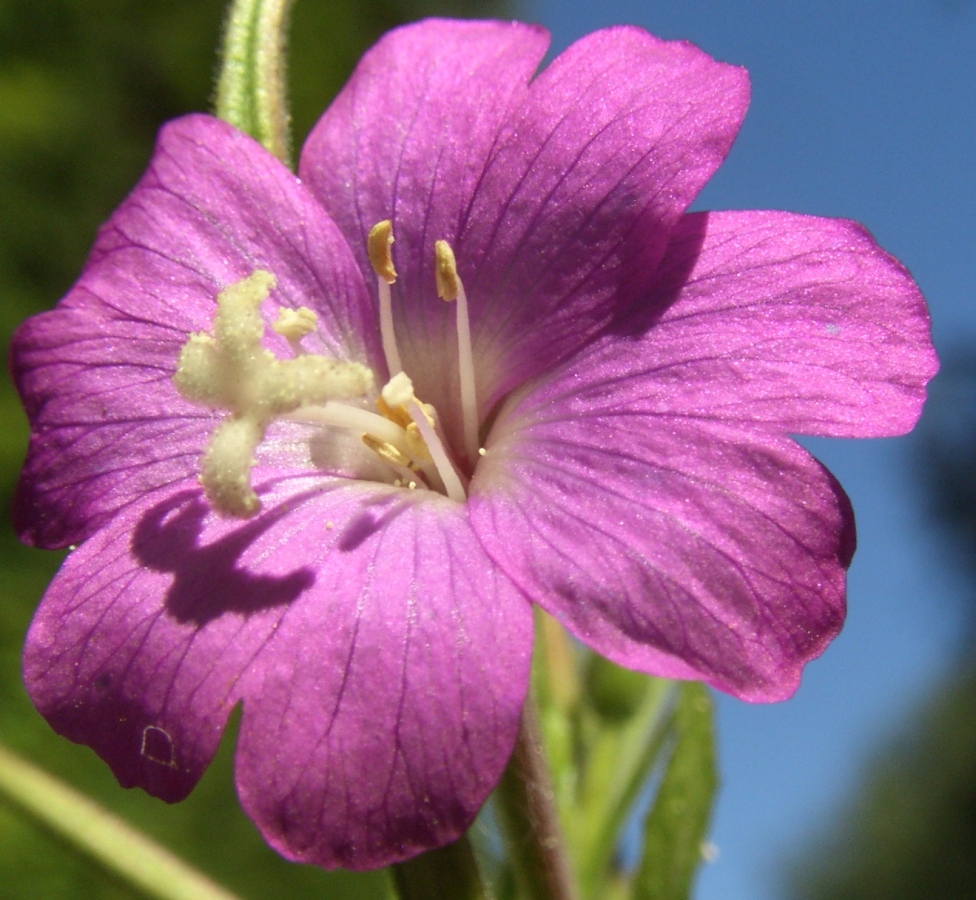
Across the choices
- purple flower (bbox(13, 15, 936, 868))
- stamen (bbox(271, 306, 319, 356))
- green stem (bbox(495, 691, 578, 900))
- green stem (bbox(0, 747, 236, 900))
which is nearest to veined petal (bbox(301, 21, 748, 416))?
purple flower (bbox(13, 15, 936, 868))

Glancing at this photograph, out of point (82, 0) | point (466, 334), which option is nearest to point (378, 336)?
point (466, 334)

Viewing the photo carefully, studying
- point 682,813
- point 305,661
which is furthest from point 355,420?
point 682,813

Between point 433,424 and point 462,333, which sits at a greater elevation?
point 462,333

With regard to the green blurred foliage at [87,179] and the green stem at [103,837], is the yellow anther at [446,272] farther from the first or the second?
the green blurred foliage at [87,179]

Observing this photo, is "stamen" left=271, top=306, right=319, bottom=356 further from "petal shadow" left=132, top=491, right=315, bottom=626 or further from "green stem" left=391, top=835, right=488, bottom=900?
"green stem" left=391, top=835, right=488, bottom=900

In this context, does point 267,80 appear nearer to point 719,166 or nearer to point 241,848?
point 719,166

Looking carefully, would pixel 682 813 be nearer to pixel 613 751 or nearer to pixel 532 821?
pixel 613 751

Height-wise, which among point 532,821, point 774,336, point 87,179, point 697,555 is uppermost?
point 774,336

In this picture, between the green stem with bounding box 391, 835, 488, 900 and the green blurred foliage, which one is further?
the green blurred foliage
